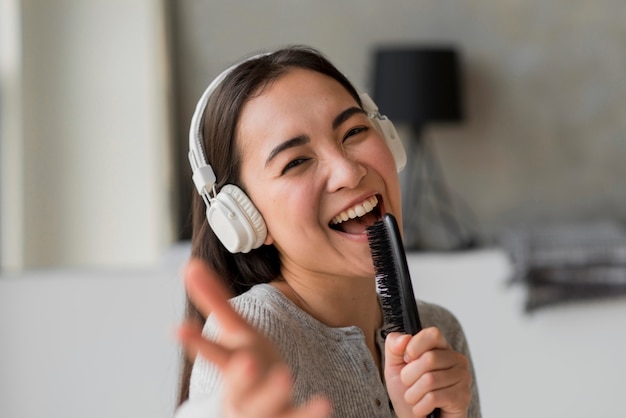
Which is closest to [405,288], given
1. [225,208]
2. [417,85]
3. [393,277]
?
[393,277]

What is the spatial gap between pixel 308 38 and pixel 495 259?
1181mm

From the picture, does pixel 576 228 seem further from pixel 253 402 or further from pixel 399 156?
pixel 253 402

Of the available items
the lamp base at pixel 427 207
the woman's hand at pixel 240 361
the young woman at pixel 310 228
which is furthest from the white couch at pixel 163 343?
the woman's hand at pixel 240 361

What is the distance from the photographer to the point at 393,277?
103cm

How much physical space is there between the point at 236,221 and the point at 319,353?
183 millimetres

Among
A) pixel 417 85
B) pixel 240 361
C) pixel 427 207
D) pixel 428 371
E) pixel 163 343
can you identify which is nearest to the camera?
pixel 240 361

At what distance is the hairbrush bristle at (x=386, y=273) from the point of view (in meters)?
1.03

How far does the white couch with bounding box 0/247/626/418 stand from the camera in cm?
297

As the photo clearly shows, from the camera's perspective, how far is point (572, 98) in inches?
145

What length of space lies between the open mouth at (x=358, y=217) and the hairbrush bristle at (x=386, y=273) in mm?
54

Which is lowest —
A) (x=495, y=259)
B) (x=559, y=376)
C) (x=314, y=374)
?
(x=559, y=376)

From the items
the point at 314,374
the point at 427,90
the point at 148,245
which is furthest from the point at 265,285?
the point at 148,245

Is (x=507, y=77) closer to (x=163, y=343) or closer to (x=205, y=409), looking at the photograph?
(x=163, y=343)

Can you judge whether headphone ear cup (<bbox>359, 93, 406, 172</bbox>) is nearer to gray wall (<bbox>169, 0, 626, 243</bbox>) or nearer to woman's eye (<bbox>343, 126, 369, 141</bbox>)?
woman's eye (<bbox>343, 126, 369, 141</bbox>)
